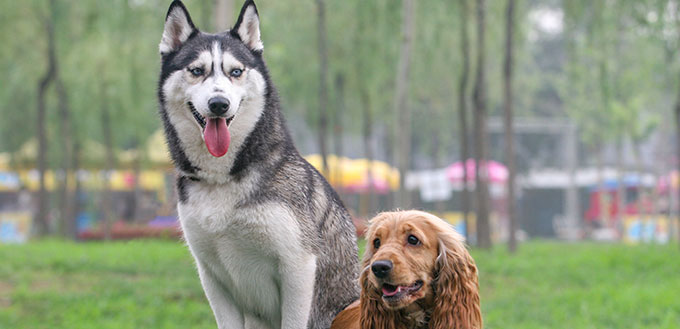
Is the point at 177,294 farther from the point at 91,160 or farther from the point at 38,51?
the point at 91,160

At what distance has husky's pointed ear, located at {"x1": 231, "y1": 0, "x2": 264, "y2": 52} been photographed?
11.8 ft

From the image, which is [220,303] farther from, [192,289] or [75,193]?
[75,193]

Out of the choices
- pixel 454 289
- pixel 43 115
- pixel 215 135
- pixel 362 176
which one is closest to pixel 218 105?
pixel 215 135

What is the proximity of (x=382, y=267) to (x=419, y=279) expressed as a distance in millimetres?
268

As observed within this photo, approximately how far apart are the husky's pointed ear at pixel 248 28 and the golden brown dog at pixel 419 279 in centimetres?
106

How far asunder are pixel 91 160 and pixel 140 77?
8.65m

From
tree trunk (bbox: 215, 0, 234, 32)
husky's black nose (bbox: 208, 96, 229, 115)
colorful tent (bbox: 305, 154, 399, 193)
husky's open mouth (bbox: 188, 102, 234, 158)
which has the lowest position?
colorful tent (bbox: 305, 154, 399, 193)

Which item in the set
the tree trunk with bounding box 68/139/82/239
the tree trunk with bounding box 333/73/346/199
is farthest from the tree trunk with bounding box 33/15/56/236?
the tree trunk with bounding box 333/73/346/199

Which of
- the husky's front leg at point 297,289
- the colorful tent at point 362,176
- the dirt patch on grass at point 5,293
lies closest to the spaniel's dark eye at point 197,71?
the husky's front leg at point 297,289

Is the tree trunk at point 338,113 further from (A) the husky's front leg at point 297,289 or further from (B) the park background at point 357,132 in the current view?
(A) the husky's front leg at point 297,289

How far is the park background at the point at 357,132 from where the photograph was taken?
11016 millimetres

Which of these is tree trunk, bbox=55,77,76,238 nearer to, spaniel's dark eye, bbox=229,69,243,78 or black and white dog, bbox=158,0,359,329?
black and white dog, bbox=158,0,359,329

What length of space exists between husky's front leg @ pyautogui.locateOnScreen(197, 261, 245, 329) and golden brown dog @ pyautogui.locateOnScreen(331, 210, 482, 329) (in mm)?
681

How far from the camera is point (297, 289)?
361 cm
